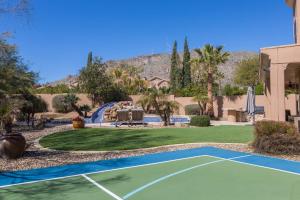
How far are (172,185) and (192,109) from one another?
28611 millimetres

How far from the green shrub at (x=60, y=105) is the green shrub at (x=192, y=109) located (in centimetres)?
1317

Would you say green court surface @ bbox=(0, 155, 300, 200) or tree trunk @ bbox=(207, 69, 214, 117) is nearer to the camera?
green court surface @ bbox=(0, 155, 300, 200)

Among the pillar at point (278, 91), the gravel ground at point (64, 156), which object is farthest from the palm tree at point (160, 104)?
the pillar at point (278, 91)

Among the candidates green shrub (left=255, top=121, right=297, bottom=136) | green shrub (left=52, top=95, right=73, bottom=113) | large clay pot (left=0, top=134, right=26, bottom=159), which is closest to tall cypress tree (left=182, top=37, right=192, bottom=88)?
green shrub (left=52, top=95, right=73, bottom=113)

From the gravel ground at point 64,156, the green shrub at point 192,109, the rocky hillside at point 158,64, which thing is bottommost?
the gravel ground at point 64,156

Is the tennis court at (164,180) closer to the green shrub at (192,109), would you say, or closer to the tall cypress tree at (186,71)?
the green shrub at (192,109)

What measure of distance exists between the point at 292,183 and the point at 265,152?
4.06 m

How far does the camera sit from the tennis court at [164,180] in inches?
277

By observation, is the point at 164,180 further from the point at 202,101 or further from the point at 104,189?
the point at 202,101

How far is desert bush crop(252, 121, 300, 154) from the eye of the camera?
37.5 ft

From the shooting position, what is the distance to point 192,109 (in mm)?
36062

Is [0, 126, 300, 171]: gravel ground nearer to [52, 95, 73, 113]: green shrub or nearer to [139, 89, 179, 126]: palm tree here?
[139, 89, 179, 126]: palm tree

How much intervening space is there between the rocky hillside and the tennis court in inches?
3840

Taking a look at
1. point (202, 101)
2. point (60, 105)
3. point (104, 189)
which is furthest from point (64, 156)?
point (60, 105)
